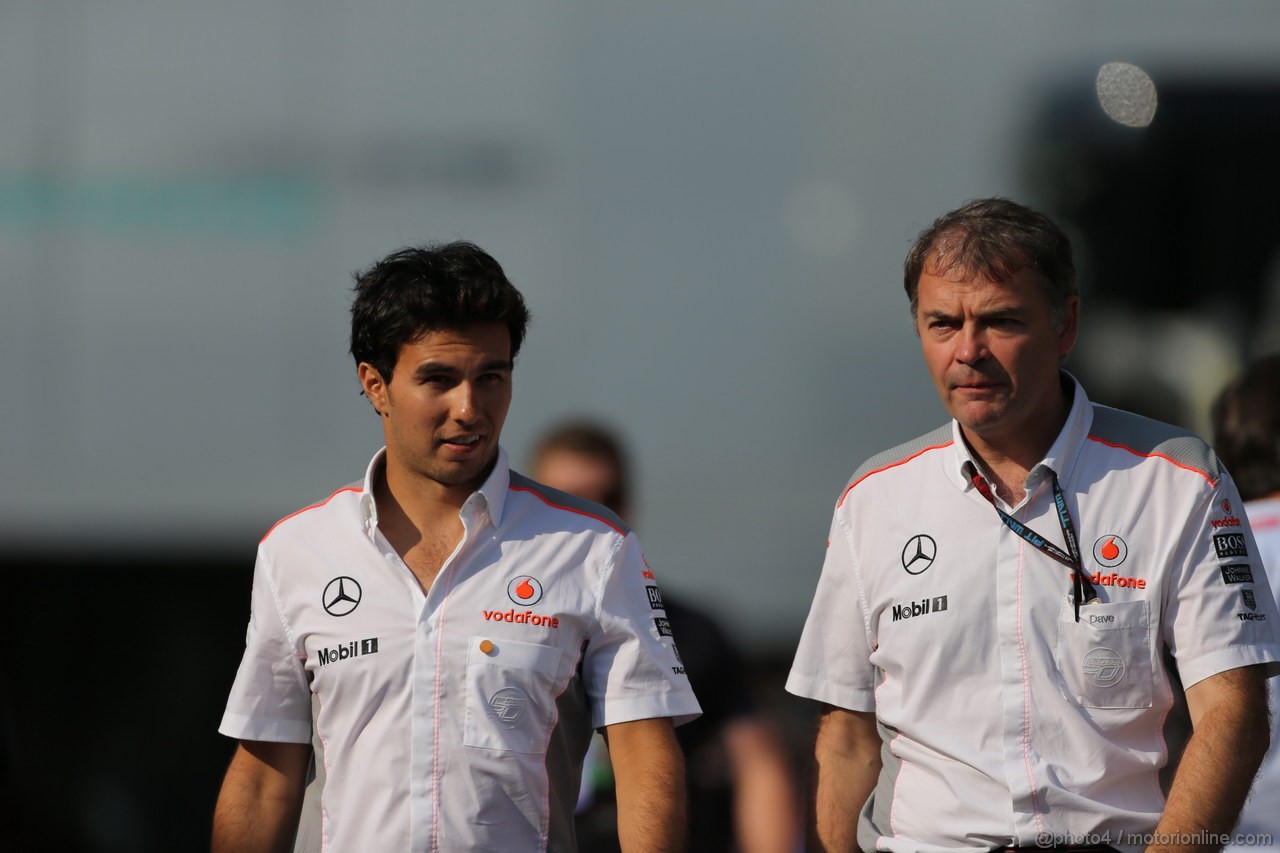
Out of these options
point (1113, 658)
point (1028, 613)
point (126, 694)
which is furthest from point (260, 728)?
point (126, 694)

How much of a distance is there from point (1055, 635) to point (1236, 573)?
0.99 ft

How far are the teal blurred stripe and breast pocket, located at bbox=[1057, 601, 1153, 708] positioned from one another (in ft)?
13.4

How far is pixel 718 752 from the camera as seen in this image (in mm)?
3613

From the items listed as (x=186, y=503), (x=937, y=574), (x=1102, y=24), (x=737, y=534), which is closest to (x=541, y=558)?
(x=937, y=574)

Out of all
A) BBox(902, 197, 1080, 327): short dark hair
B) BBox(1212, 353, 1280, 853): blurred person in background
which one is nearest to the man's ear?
BBox(902, 197, 1080, 327): short dark hair

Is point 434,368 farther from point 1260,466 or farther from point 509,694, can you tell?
point 1260,466

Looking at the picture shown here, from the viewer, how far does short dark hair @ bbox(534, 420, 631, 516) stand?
3793 mm

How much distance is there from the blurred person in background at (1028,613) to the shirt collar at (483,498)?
604mm

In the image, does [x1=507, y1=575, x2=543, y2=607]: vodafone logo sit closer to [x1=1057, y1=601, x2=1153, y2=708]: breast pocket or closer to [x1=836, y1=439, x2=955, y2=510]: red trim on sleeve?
[x1=836, y1=439, x2=955, y2=510]: red trim on sleeve

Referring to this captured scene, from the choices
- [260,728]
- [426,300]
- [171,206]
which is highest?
[171,206]

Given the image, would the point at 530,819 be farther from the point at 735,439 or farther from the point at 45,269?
the point at 45,269

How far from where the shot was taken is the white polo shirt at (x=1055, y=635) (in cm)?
239

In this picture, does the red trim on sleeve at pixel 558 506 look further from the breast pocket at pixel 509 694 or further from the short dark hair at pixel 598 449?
the short dark hair at pixel 598 449

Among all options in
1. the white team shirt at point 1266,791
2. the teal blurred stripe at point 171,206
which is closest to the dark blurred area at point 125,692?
the teal blurred stripe at point 171,206
